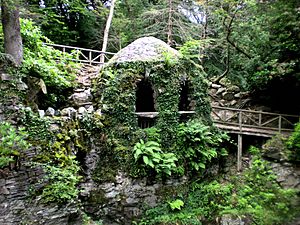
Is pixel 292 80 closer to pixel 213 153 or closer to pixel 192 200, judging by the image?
pixel 213 153

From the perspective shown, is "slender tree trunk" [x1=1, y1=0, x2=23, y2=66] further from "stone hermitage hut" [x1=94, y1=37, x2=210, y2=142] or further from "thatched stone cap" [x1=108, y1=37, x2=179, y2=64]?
"thatched stone cap" [x1=108, y1=37, x2=179, y2=64]

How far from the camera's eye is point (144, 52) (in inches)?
371

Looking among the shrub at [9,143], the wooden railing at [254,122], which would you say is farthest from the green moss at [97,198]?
the wooden railing at [254,122]

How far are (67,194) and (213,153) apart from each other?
5.26 meters

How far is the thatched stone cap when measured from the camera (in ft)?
29.9

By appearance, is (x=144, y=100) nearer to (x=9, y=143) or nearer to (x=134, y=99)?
(x=134, y=99)

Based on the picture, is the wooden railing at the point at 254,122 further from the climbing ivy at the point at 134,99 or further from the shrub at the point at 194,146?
the shrub at the point at 194,146

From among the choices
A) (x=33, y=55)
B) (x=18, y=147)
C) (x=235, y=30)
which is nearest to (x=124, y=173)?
(x=18, y=147)

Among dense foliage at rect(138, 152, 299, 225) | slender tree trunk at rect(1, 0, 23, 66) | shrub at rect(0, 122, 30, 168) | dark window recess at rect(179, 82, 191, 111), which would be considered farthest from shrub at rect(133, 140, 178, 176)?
slender tree trunk at rect(1, 0, 23, 66)

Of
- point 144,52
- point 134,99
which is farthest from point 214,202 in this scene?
point 144,52

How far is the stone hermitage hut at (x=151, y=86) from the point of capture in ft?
28.0

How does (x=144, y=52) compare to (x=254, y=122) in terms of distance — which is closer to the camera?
(x=144, y=52)

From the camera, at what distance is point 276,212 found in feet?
12.1

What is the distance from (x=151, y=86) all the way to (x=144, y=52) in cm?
132
